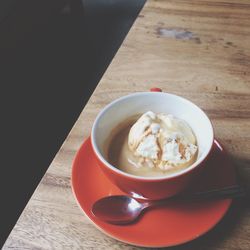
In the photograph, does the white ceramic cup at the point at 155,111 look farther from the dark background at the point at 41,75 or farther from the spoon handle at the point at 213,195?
the dark background at the point at 41,75

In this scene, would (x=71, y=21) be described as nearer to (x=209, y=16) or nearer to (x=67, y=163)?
(x=209, y=16)

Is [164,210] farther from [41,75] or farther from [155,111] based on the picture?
[41,75]

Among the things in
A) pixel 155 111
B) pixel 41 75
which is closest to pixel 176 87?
pixel 155 111

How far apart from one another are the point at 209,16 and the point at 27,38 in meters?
1.05

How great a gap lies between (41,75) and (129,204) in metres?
1.26

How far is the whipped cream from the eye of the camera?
431 mm

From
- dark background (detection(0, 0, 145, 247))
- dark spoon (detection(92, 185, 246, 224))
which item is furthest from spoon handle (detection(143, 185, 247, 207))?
dark background (detection(0, 0, 145, 247))

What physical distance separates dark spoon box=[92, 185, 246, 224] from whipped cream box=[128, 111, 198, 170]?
0.04 m

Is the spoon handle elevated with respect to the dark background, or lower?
elevated

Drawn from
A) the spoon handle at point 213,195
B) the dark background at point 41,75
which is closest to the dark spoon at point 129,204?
the spoon handle at point 213,195

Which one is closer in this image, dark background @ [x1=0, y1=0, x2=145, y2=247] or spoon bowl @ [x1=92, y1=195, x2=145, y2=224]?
spoon bowl @ [x1=92, y1=195, x2=145, y2=224]

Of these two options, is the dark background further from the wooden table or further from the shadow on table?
the shadow on table

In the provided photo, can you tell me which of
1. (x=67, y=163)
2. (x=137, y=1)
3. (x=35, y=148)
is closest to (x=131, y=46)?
(x=67, y=163)

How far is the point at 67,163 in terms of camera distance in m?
0.51
